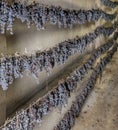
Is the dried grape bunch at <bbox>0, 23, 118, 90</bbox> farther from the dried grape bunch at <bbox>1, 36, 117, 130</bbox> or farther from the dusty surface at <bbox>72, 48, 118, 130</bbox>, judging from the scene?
the dusty surface at <bbox>72, 48, 118, 130</bbox>

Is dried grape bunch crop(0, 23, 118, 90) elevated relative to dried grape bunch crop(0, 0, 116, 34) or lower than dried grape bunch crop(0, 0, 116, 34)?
lower

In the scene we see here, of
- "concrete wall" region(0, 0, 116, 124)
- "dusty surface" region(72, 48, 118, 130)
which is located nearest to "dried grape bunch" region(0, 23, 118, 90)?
"concrete wall" region(0, 0, 116, 124)

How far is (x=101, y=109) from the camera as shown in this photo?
11.9 feet

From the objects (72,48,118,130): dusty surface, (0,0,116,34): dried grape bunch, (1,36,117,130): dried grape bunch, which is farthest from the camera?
(72,48,118,130): dusty surface

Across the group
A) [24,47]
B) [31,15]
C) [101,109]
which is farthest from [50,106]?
[101,109]

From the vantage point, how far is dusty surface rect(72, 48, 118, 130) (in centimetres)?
314

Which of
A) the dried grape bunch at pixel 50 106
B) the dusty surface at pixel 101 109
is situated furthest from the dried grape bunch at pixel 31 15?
the dusty surface at pixel 101 109

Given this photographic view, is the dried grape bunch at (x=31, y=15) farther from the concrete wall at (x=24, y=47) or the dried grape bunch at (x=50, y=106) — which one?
the dried grape bunch at (x=50, y=106)

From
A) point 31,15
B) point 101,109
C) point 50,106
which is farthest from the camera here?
point 101,109

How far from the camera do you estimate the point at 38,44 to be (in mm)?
2066

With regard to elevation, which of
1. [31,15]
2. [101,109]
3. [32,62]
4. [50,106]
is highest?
[31,15]

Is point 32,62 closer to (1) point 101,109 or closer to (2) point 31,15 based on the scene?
(2) point 31,15

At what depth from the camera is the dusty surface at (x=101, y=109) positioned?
124 inches

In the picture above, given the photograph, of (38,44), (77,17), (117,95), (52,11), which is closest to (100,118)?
(117,95)
